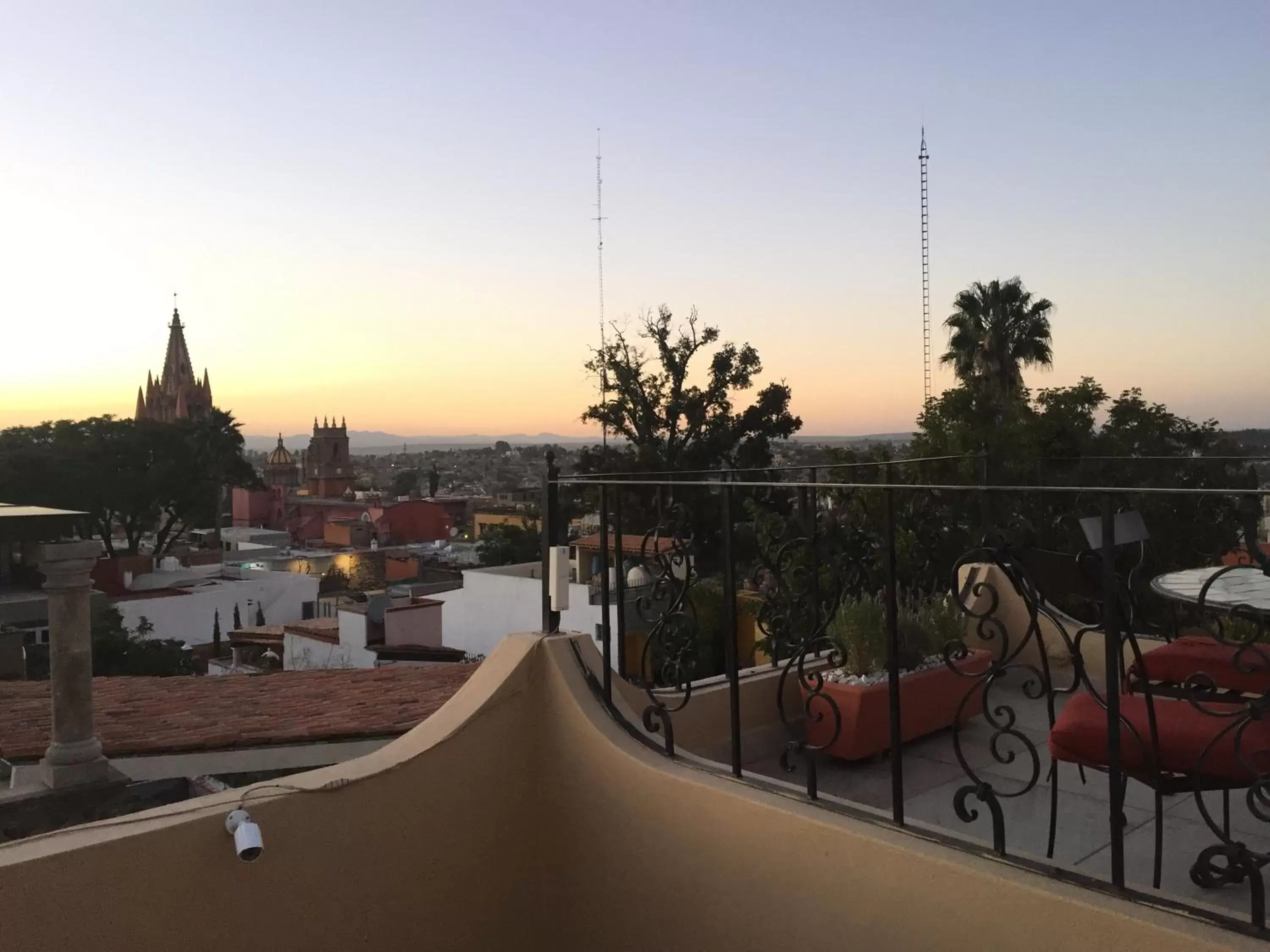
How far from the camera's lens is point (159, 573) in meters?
35.3

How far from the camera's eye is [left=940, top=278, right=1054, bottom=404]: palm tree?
1797 centimetres

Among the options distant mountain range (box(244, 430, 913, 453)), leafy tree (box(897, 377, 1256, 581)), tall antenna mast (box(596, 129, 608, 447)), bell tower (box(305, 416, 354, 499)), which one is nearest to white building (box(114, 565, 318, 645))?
distant mountain range (box(244, 430, 913, 453))

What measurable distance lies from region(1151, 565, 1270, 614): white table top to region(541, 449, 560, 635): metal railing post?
5.73ft

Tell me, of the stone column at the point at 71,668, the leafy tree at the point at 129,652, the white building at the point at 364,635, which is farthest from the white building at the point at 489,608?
the stone column at the point at 71,668

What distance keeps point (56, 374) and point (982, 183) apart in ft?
96.9

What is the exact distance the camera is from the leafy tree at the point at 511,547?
36469 millimetres

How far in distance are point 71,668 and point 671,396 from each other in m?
24.6

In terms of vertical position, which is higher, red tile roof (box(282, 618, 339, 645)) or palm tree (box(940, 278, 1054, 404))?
palm tree (box(940, 278, 1054, 404))

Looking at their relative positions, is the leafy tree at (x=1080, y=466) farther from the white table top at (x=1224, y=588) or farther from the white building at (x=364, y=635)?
the white building at (x=364, y=635)

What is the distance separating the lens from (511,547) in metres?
37.0

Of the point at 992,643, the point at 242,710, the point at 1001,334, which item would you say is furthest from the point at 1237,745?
the point at 1001,334

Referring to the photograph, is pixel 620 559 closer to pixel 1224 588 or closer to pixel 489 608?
pixel 1224 588

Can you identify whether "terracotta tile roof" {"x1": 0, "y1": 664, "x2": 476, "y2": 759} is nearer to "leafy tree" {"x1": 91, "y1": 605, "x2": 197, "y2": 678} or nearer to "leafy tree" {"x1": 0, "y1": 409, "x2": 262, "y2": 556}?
"leafy tree" {"x1": 91, "y1": 605, "x2": 197, "y2": 678}

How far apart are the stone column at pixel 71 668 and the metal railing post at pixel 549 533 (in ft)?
12.0
